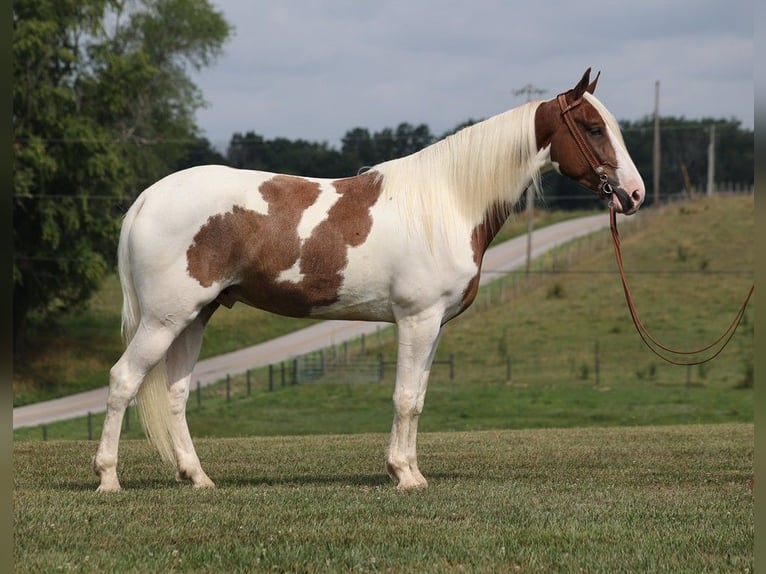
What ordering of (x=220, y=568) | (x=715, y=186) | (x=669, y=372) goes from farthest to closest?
(x=715, y=186)
(x=669, y=372)
(x=220, y=568)

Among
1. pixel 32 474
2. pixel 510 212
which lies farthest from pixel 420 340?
pixel 32 474

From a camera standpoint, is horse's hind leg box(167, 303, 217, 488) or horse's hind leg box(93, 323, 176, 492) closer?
horse's hind leg box(93, 323, 176, 492)

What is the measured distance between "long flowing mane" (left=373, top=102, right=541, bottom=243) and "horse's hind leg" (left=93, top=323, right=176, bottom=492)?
2176mm

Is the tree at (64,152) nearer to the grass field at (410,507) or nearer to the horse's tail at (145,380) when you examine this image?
the grass field at (410,507)

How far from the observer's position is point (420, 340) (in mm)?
8523

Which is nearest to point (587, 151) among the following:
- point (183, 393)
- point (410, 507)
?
point (410, 507)

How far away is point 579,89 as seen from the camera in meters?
8.64

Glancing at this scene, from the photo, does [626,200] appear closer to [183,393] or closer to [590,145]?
[590,145]

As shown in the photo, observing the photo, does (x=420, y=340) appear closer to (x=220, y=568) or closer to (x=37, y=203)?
(x=220, y=568)

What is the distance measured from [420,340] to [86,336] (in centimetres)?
4017

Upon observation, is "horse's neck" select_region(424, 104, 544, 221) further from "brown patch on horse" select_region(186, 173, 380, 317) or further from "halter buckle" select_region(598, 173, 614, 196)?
"brown patch on horse" select_region(186, 173, 380, 317)

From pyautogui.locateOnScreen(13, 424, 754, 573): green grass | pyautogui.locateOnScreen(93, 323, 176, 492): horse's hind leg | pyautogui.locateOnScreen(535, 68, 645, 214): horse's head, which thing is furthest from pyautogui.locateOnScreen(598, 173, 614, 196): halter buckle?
pyautogui.locateOnScreen(93, 323, 176, 492): horse's hind leg

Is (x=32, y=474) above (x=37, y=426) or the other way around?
above

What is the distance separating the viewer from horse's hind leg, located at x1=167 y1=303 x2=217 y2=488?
8.73 meters
